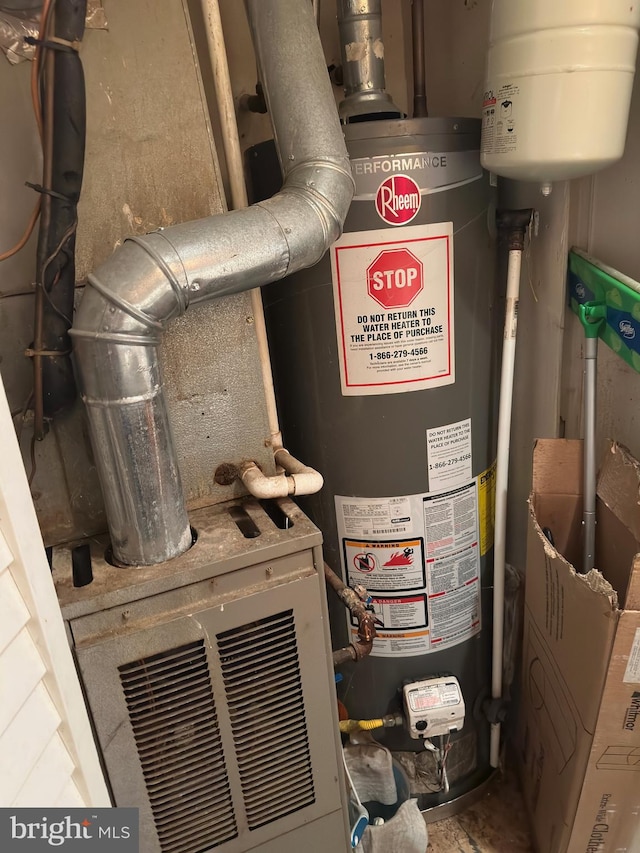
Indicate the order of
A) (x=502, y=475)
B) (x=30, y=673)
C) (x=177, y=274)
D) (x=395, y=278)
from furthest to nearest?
(x=502, y=475) → (x=395, y=278) → (x=177, y=274) → (x=30, y=673)

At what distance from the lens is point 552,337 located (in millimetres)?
1238

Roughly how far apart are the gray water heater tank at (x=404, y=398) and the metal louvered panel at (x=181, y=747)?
16.5 inches

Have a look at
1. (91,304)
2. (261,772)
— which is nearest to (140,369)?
(91,304)

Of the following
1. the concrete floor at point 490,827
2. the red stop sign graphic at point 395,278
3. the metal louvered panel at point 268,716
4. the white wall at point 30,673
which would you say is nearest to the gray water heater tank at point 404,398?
the red stop sign graphic at point 395,278

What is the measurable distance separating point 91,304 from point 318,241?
0.31m

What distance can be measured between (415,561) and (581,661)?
0.33m

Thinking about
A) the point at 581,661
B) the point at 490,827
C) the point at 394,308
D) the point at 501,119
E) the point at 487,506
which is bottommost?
A: the point at 490,827

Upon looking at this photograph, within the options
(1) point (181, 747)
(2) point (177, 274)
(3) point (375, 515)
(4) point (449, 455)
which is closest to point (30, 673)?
(1) point (181, 747)

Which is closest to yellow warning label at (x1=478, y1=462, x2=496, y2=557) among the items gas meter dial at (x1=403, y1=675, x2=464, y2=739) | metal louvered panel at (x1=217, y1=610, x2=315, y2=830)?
gas meter dial at (x1=403, y1=675, x2=464, y2=739)

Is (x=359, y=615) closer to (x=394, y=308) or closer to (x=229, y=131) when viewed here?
(x=394, y=308)

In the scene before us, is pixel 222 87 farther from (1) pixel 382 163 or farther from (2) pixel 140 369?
(2) pixel 140 369

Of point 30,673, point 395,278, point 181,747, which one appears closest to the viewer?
point 30,673

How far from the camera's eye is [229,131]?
0.88 meters

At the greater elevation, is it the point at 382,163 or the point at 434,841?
the point at 382,163
